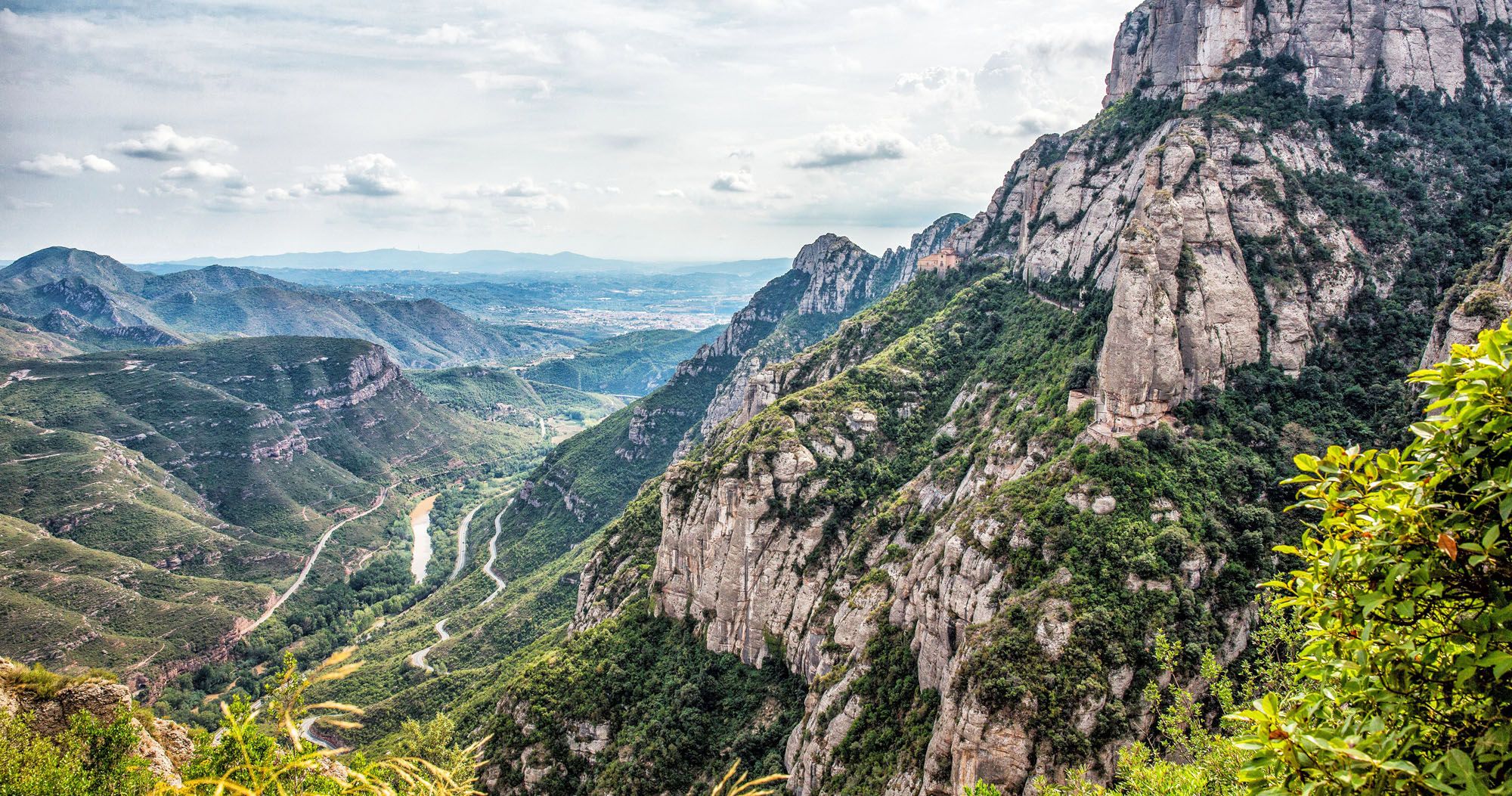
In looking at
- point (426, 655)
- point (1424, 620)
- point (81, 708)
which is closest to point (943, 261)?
point (426, 655)

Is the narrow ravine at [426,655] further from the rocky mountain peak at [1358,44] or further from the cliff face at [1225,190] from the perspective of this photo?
the rocky mountain peak at [1358,44]

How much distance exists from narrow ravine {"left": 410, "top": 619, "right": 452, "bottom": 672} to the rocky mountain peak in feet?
471

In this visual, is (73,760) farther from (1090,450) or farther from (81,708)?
(1090,450)

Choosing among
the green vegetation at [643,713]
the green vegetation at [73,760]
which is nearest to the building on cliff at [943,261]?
the green vegetation at [643,713]

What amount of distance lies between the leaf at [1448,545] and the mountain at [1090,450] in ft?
122

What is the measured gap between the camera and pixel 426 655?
130 m

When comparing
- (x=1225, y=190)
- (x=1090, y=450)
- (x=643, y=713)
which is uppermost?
(x=1225, y=190)

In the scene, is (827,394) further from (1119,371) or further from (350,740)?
(350,740)

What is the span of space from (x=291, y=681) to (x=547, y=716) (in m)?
70.6

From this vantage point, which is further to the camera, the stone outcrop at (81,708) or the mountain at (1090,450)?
the mountain at (1090,450)

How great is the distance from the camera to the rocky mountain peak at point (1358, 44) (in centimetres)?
7681

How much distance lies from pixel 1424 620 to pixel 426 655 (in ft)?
484

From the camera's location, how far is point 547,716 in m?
74.3

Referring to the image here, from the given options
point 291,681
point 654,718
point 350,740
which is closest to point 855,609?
point 654,718
